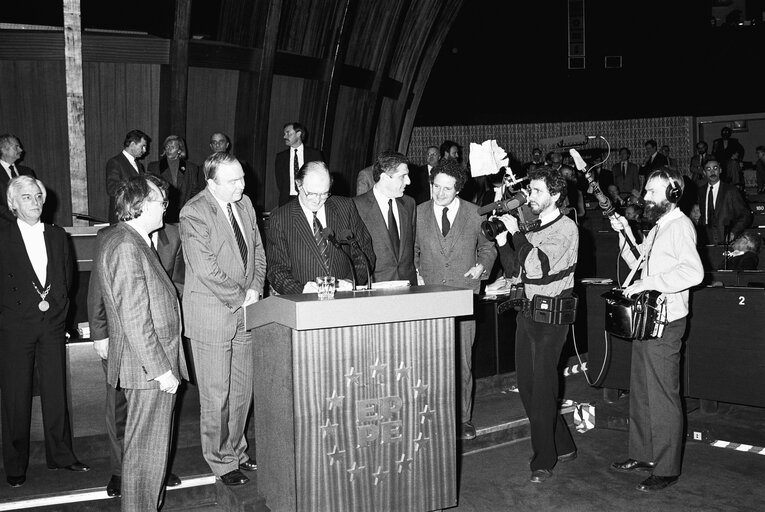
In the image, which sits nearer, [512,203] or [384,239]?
[512,203]

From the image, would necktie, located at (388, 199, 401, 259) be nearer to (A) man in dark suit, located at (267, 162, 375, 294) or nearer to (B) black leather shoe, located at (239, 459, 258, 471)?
(A) man in dark suit, located at (267, 162, 375, 294)

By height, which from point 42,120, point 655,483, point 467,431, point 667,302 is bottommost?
point 655,483

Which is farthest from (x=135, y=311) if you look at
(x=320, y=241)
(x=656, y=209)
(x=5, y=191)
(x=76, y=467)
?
(x=5, y=191)

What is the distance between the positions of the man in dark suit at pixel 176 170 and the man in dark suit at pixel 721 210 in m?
7.57

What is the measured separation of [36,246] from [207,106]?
13.3 feet

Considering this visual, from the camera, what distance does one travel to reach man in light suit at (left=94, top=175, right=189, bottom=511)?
12.5 feet

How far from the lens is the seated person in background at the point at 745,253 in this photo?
8.26 metres

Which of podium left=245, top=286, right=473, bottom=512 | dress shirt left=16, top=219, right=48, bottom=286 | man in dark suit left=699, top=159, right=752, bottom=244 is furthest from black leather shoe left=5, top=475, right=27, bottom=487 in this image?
man in dark suit left=699, top=159, right=752, bottom=244

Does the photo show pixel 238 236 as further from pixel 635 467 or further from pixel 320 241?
pixel 635 467

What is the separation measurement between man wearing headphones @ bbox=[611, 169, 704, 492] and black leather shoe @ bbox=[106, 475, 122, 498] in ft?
10.9

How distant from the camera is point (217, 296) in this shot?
14.8 ft

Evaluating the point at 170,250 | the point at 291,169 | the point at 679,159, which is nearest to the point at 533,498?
the point at 170,250

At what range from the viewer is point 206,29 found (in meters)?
9.02

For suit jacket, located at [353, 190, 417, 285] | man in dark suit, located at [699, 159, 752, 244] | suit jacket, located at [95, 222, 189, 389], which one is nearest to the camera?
suit jacket, located at [95, 222, 189, 389]
